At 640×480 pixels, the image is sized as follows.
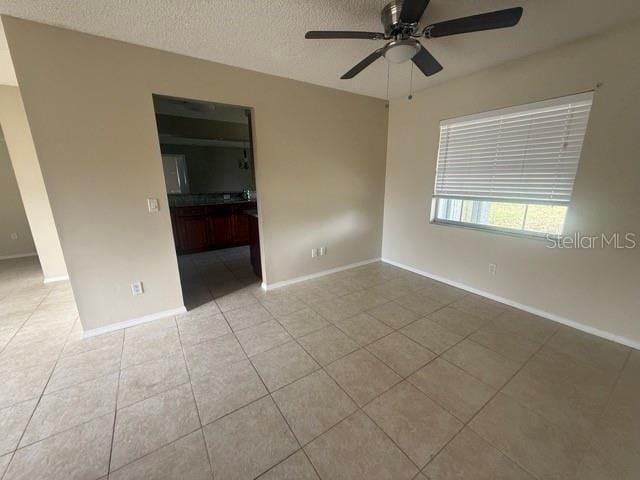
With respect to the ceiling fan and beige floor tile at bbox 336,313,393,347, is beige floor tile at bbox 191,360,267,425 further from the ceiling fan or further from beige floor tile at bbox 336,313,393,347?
the ceiling fan

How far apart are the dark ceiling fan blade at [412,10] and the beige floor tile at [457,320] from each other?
234cm

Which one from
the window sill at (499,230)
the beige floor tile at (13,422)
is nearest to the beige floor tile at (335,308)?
the window sill at (499,230)

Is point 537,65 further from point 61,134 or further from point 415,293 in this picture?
point 61,134

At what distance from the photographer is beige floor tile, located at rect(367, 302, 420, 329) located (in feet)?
7.85

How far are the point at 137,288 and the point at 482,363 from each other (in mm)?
3022

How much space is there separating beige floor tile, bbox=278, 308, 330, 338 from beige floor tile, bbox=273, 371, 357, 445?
0.55 m

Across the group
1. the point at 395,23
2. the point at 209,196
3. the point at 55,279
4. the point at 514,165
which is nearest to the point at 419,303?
the point at 514,165

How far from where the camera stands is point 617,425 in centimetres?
139

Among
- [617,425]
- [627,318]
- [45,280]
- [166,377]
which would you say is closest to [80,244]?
[166,377]

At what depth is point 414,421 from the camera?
4.67 feet

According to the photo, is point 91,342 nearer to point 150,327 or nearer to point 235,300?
point 150,327

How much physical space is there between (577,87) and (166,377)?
3912 millimetres

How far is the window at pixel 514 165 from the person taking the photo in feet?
7.09

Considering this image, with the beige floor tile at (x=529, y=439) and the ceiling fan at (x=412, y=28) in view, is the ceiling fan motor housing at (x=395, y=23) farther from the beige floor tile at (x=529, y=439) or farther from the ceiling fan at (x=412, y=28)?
the beige floor tile at (x=529, y=439)
